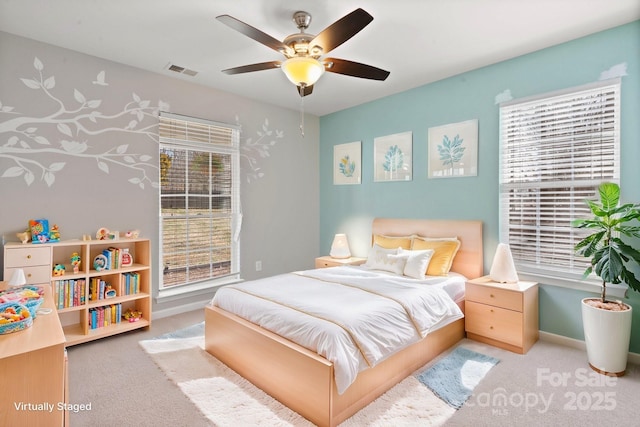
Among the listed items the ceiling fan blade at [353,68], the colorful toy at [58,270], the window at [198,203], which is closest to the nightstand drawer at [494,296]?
the ceiling fan blade at [353,68]

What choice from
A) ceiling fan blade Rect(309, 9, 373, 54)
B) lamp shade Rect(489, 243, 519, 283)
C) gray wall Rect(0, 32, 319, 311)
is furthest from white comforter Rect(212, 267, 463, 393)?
ceiling fan blade Rect(309, 9, 373, 54)

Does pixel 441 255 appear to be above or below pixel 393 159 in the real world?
below

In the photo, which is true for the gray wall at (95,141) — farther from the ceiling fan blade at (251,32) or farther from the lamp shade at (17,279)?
the ceiling fan blade at (251,32)

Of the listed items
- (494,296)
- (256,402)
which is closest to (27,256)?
(256,402)

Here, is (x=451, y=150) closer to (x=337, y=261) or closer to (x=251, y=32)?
(x=337, y=261)

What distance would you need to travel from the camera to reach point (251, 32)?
2041 millimetres

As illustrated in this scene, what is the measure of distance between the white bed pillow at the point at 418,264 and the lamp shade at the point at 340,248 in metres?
1.29

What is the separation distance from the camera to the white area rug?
6.46 feet

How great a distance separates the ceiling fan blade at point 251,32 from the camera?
1.89m

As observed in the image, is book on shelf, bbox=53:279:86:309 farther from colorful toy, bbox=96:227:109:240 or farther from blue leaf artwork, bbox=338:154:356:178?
blue leaf artwork, bbox=338:154:356:178

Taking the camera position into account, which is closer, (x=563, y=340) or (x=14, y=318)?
(x=14, y=318)

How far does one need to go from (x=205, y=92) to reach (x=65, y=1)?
170 cm

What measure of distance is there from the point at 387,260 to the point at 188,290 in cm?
237

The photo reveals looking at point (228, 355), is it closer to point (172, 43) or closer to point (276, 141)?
point (172, 43)
